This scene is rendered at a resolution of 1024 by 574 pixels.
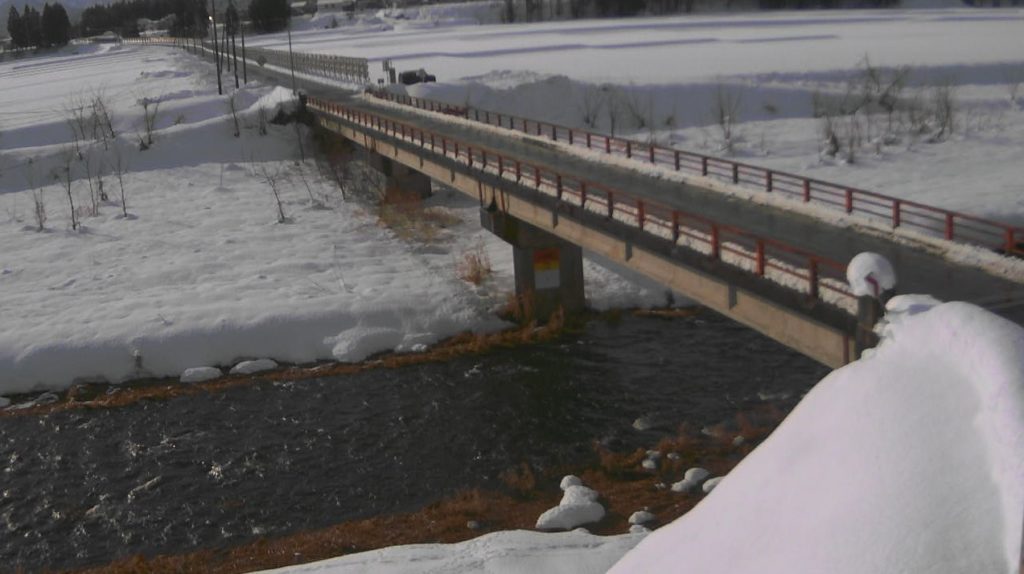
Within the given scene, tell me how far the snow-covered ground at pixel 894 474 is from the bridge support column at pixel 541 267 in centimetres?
1828

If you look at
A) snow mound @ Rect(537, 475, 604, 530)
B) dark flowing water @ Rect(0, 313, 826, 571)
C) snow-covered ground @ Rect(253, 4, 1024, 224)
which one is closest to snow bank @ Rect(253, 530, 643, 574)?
snow mound @ Rect(537, 475, 604, 530)

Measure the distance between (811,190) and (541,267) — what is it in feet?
33.2

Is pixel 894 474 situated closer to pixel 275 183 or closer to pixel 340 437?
pixel 340 437

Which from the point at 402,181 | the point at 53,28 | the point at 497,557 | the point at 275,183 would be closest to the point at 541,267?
the point at 497,557

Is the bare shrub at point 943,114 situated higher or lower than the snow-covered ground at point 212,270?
higher

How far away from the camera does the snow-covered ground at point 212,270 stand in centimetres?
2769

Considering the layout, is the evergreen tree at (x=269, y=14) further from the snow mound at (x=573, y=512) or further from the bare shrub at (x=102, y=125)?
the snow mound at (x=573, y=512)

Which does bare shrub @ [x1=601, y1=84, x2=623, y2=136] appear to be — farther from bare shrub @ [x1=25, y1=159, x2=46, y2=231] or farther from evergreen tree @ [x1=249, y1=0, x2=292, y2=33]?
evergreen tree @ [x1=249, y1=0, x2=292, y2=33]

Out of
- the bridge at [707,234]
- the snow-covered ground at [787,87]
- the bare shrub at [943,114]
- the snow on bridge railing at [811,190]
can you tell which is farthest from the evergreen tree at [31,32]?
the bare shrub at [943,114]

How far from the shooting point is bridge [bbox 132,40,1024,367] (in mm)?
15328

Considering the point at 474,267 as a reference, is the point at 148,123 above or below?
above

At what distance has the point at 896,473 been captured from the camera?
7941 millimetres

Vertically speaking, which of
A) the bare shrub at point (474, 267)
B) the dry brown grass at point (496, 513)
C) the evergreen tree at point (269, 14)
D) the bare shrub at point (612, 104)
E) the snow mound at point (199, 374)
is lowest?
the dry brown grass at point (496, 513)

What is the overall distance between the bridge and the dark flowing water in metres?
3.47
